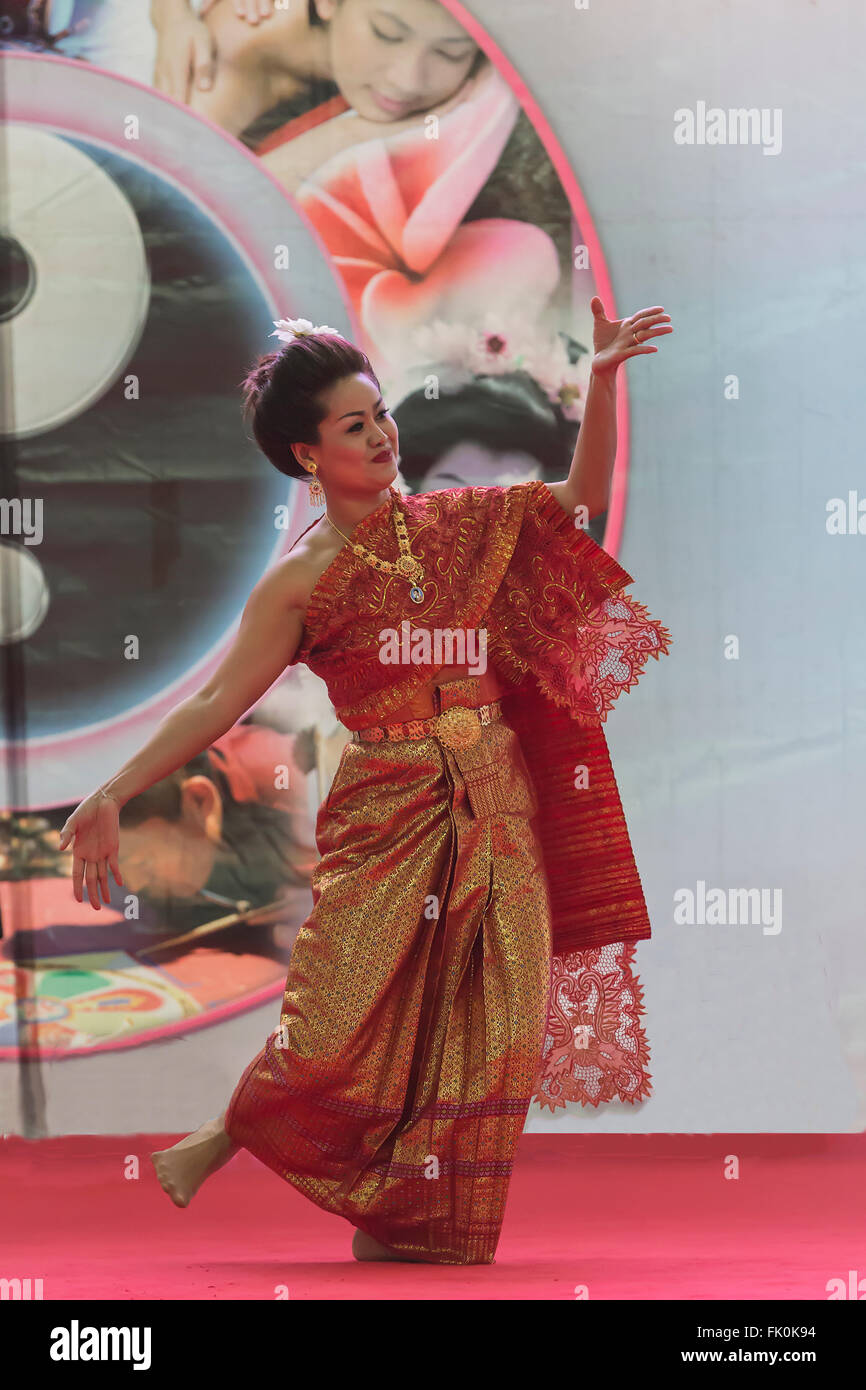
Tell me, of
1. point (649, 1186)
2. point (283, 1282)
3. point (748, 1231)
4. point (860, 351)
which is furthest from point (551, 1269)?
point (860, 351)

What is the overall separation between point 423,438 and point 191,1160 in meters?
1.94

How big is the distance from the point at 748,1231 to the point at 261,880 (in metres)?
1.49

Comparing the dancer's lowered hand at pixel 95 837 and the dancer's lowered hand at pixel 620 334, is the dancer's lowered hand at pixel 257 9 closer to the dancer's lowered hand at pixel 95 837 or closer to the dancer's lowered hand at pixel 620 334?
the dancer's lowered hand at pixel 620 334

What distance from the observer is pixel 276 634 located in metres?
2.95

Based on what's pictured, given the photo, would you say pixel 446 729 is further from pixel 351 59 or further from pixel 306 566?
pixel 351 59

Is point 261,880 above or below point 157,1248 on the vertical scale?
above

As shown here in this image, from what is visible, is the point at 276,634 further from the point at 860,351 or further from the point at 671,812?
the point at 860,351

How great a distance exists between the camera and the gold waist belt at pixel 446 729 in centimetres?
295

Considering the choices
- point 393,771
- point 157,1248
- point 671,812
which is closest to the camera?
point 393,771

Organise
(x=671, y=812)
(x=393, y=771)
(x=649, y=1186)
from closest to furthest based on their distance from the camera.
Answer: (x=393, y=771) < (x=649, y=1186) < (x=671, y=812)

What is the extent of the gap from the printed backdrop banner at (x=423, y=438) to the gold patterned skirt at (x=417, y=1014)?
1.27m

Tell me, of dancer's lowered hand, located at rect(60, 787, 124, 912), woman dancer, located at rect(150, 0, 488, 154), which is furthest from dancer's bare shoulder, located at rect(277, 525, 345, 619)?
woman dancer, located at rect(150, 0, 488, 154)

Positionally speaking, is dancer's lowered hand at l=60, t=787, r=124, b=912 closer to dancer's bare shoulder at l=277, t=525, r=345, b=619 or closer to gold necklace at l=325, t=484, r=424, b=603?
dancer's bare shoulder at l=277, t=525, r=345, b=619

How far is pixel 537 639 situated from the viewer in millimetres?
3027
